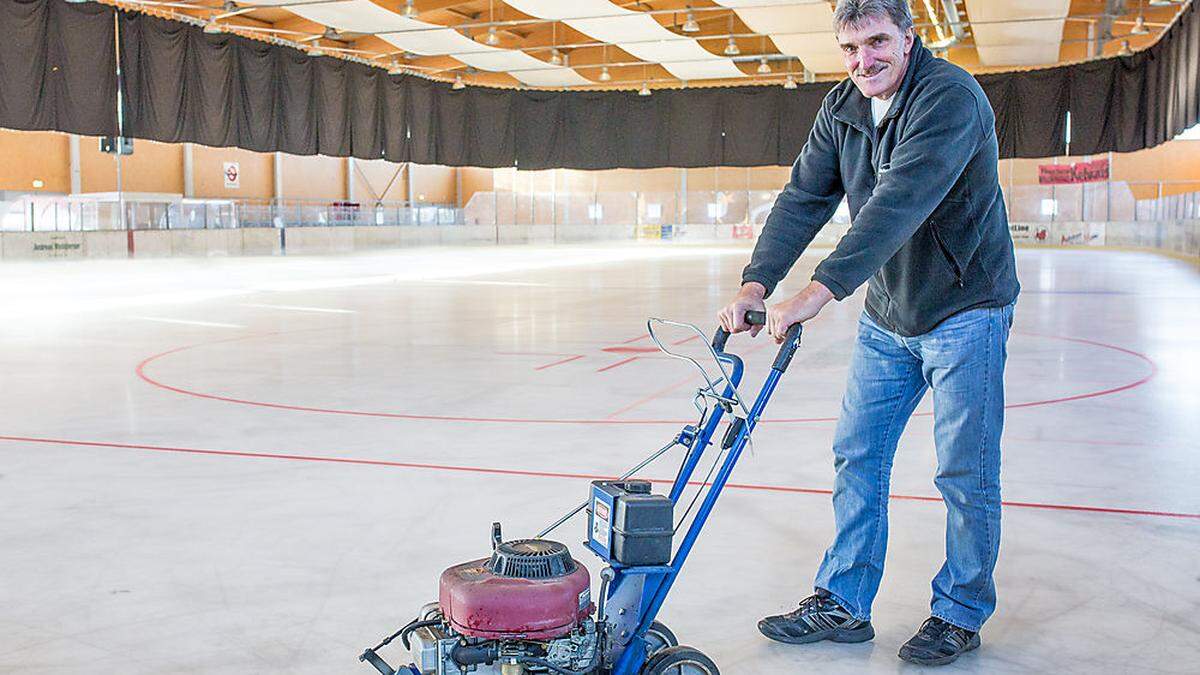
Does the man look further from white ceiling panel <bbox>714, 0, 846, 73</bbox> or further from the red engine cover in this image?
white ceiling panel <bbox>714, 0, 846, 73</bbox>

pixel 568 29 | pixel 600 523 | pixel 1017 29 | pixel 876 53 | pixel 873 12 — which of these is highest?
pixel 568 29

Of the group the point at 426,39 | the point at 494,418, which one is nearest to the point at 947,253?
the point at 494,418

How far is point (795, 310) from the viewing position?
3.30 meters

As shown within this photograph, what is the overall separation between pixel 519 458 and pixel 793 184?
3.29 meters

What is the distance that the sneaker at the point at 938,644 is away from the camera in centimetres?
376

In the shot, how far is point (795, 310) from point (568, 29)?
147ft

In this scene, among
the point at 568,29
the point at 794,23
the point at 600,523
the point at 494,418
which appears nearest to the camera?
the point at 600,523

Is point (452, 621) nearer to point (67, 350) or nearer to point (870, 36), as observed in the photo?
point (870, 36)

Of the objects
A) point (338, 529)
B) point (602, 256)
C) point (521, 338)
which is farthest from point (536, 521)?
point (602, 256)

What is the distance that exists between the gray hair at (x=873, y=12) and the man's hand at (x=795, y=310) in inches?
31.6

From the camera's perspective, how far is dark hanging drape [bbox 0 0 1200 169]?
2945cm

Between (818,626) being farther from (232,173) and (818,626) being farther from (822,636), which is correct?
(232,173)

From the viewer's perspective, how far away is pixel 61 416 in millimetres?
8234

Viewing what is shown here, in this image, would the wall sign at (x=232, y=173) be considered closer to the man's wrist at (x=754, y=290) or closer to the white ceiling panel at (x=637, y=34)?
the white ceiling panel at (x=637, y=34)
